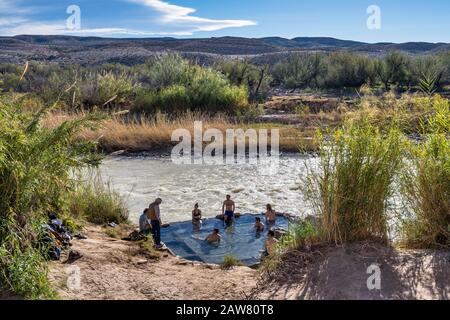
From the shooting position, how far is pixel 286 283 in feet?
13.7

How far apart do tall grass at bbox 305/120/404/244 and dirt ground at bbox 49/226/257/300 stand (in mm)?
1014

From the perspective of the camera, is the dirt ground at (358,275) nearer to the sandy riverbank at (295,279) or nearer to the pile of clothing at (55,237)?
the sandy riverbank at (295,279)

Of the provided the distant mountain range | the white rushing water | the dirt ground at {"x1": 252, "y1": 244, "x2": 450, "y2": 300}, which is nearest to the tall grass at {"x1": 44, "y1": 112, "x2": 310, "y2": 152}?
the white rushing water

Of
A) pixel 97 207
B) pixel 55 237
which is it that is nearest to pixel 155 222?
pixel 97 207

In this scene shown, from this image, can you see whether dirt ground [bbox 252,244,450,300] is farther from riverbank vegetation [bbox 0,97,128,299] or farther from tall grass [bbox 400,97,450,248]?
riverbank vegetation [bbox 0,97,128,299]

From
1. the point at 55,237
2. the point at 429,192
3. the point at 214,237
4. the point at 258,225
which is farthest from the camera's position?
the point at 258,225

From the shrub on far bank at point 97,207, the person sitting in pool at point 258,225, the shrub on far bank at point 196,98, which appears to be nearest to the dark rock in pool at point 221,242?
the person sitting in pool at point 258,225

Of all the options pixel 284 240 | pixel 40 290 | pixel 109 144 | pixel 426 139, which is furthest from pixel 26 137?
pixel 109 144

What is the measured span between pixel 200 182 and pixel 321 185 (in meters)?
7.45

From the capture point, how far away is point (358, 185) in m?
4.37

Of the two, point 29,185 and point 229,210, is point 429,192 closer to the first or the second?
point 29,185

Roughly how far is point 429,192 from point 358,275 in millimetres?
1191
